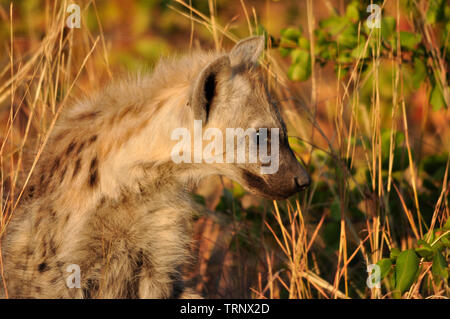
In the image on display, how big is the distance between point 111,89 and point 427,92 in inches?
59.3

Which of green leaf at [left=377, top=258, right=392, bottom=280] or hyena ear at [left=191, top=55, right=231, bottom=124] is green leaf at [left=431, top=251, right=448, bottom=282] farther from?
hyena ear at [left=191, top=55, right=231, bottom=124]

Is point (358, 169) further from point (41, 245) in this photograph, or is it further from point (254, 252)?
point (41, 245)

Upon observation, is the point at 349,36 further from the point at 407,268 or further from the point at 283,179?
the point at 407,268

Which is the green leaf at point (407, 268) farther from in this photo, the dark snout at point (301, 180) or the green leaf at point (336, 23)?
the green leaf at point (336, 23)

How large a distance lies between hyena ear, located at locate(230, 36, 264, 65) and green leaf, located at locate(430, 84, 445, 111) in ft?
3.28

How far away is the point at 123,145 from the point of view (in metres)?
2.14

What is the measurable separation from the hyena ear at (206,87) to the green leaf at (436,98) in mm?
1199

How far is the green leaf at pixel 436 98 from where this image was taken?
2.76 metres

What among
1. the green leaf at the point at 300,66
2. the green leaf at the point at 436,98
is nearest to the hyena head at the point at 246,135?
the green leaf at the point at 300,66

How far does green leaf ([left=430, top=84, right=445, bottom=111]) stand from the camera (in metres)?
2.76

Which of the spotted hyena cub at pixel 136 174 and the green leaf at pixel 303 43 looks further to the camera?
the green leaf at pixel 303 43

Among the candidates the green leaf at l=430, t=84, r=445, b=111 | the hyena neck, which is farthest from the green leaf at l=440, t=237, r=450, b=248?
the green leaf at l=430, t=84, r=445, b=111

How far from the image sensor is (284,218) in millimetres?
2959
